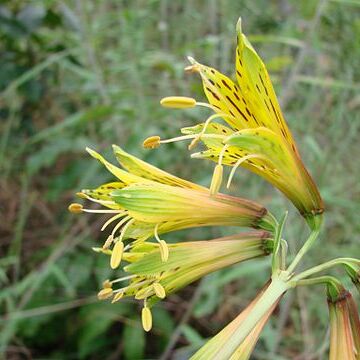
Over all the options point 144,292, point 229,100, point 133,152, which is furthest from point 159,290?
point 133,152

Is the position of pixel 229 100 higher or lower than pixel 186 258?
Result: higher

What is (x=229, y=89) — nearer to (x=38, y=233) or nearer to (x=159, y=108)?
(x=159, y=108)

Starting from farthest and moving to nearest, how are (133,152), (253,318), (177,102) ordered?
(133,152) → (177,102) → (253,318)

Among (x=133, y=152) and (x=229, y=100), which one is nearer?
(x=229, y=100)

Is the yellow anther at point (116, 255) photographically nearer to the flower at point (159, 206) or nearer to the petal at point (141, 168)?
the flower at point (159, 206)

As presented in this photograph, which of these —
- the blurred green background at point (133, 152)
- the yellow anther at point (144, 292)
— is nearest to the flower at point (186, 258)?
the yellow anther at point (144, 292)

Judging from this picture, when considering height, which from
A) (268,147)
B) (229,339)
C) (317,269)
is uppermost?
(268,147)

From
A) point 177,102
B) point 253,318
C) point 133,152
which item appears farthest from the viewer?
point 133,152

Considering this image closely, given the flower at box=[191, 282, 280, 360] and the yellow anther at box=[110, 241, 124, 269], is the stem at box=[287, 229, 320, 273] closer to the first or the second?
the flower at box=[191, 282, 280, 360]

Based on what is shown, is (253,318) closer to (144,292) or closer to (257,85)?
(144,292)
